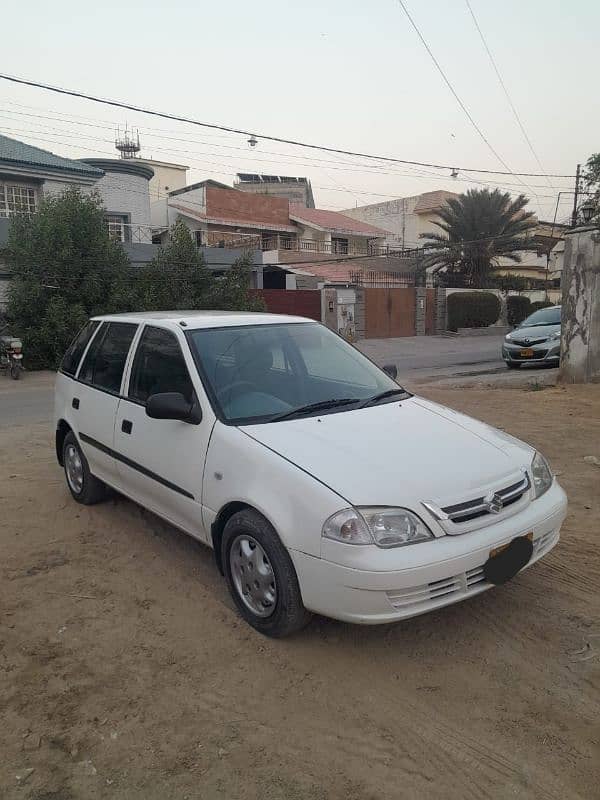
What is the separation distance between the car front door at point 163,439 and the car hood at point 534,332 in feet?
43.5

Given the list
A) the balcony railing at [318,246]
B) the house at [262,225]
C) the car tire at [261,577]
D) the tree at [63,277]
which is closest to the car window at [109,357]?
the car tire at [261,577]

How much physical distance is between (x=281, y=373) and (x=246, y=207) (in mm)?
36325

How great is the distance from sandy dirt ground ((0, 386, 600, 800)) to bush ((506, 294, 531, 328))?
35.2m

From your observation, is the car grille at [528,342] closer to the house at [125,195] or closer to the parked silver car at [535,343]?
the parked silver car at [535,343]

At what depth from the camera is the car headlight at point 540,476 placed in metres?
3.31

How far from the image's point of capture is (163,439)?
3.77 meters

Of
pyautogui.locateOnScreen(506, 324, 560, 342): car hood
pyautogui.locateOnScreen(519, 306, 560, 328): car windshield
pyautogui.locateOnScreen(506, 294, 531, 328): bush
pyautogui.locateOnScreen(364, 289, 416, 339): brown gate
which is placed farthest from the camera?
pyautogui.locateOnScreen(506, 294, 531, 328): bush

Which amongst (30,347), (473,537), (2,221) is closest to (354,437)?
(473,537)

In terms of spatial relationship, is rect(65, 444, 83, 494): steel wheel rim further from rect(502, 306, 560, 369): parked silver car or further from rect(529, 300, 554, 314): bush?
rect(529, 300, 554, 314): bush

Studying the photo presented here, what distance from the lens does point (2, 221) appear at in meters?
20.6

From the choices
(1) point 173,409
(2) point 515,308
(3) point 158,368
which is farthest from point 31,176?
(2) point 515,308

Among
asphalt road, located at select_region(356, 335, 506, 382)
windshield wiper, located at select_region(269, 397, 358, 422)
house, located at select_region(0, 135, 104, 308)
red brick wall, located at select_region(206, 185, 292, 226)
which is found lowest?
asphalt road, located at select_region(356, 335, 506, 382)

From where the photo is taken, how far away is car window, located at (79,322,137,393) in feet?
14.7

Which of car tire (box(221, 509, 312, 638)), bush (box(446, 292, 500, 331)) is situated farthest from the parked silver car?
bush (box(446, 292, 500, 331))
